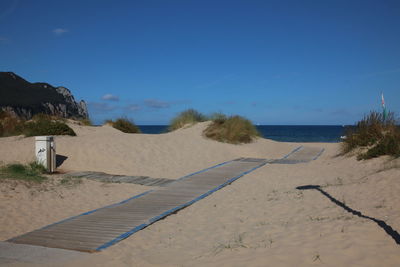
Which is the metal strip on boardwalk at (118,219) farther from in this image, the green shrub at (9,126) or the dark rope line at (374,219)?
the green shrub at (9,126)

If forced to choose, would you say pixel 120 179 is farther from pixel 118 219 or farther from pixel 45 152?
pixel 118 219

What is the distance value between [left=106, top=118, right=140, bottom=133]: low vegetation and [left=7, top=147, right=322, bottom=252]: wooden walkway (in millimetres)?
14036

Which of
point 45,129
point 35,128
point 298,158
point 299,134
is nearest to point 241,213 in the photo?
point 298,158

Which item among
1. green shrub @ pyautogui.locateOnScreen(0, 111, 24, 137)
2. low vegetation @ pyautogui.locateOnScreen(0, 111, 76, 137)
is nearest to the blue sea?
green shrub @ pyautogui.locateOnScreen(0, 111, 24, 137)

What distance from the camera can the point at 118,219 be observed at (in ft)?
20.0

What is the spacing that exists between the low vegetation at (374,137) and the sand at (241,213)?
0.44 meters

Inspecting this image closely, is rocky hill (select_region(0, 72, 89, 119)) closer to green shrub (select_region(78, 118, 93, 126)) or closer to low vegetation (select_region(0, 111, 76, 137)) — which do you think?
green shrub (select_region(78, 118, 93, 126))

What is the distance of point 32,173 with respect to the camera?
9.33 meters

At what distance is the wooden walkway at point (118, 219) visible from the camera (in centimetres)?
Result: 493

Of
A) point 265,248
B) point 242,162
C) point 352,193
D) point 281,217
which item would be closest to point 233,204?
point 281,217

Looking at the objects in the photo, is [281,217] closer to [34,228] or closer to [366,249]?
[366,249]

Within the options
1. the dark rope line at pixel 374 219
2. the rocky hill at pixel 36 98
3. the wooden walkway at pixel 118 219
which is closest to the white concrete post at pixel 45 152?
the wooden walkway at pixel 118 219

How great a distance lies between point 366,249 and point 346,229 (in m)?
0.70

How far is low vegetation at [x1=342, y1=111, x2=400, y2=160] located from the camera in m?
10.6
